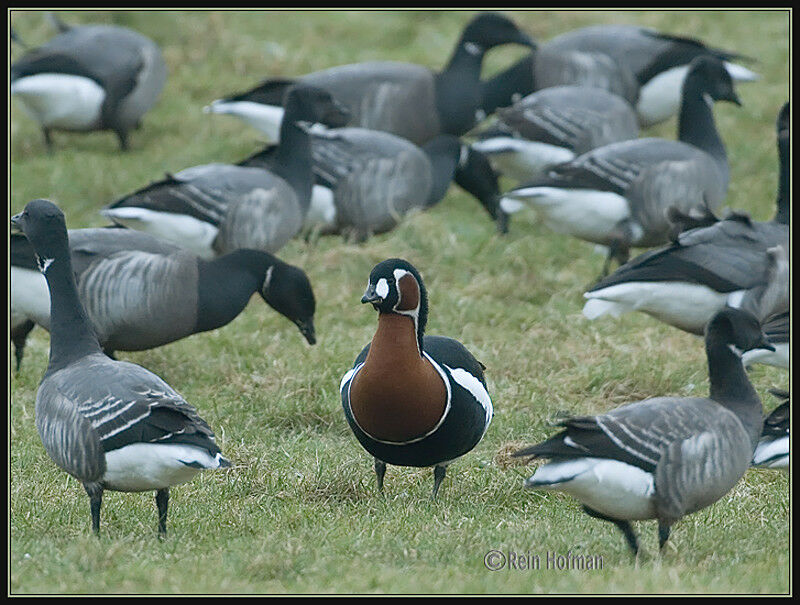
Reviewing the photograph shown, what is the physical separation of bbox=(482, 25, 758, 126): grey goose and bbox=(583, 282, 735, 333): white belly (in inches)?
213

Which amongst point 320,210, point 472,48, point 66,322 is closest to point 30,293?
point 66,322

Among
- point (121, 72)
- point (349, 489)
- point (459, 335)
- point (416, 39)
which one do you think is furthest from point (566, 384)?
point (416, 39)

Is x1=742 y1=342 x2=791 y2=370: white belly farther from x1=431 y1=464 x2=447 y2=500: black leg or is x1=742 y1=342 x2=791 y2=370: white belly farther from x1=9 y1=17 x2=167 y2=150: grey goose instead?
x1=9 y1=17 x2=167 y2=150: grey goose

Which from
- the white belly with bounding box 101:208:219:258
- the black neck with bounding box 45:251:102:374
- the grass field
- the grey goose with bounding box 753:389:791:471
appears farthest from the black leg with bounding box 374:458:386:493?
the white belly with bounding box 101:208:219:258

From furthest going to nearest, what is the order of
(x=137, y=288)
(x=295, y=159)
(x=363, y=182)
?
(x=363, y=182), (x=295, y=159), (x=137, y=288)

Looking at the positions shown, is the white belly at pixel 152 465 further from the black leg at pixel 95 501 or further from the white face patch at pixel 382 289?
the white face patch at pixel 382 289

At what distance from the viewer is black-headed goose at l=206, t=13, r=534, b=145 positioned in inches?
484

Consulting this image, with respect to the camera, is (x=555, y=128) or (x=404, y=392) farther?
(x=555, y=128)

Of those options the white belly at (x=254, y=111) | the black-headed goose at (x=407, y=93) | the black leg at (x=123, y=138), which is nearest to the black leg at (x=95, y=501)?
the white belly at (x=254, y=111)

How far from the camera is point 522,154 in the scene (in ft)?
38.3

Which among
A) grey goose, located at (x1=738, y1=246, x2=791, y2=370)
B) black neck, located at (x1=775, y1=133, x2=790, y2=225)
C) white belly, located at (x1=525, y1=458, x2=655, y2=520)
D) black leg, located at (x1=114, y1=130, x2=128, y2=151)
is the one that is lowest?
black leg, located at (x1=114, y1=130, x2=128, y2=151)

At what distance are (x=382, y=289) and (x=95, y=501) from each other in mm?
1563

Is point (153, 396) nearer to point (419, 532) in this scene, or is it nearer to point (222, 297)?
point (419, 532)

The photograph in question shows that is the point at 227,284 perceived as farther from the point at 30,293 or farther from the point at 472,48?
the point at 472,48
